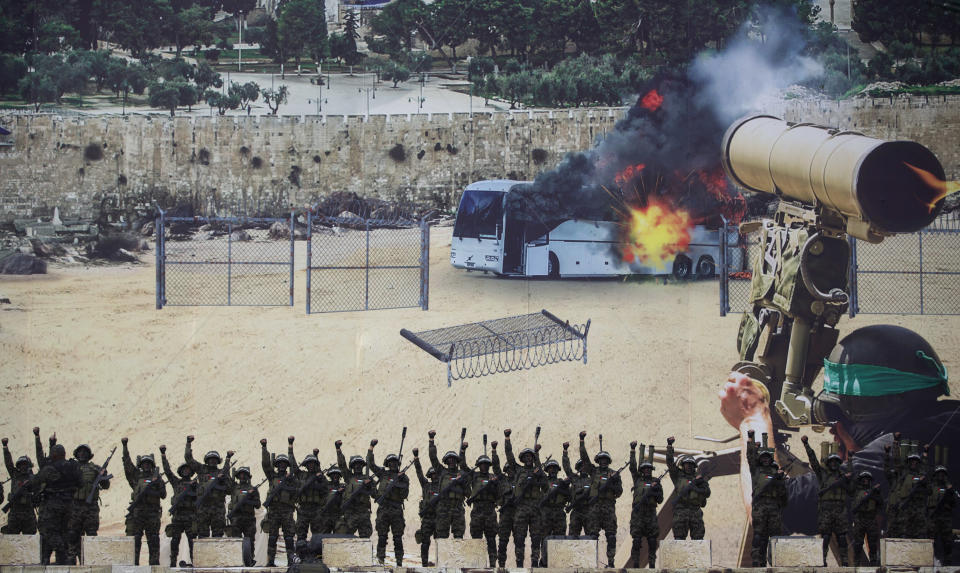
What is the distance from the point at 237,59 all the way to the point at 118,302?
3.33 metres

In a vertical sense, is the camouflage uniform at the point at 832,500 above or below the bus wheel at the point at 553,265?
below

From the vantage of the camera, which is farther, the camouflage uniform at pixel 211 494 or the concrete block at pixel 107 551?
the camouflage uniform at pixel 211 494

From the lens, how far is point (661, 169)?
42.2 ft

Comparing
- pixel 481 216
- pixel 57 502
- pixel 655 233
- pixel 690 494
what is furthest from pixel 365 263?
pixel 690 494

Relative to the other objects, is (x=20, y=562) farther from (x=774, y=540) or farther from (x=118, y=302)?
(x=774, y=540)

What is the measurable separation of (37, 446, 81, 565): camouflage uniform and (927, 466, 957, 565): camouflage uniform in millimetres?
7909

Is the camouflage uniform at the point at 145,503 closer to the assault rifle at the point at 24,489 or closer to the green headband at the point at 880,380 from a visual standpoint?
the assault rifle at the point at 24,489

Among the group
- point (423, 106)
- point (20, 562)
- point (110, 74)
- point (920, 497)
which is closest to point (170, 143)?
point (110, 74)

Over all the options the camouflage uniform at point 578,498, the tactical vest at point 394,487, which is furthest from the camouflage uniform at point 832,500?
the tactical vest at point 394,487

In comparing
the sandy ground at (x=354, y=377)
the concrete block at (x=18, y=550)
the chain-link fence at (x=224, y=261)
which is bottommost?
the concrete block at (x=18, y=550)

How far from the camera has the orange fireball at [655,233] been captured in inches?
504

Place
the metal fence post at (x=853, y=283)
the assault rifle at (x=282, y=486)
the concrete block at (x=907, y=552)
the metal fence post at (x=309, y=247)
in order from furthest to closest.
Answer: the metal fence post at (x=309, y=247) < the metal fence post at (x=853, y=283) < the assault rifle at (x=282, y=486) < the concrete block at (x=907, y=552)

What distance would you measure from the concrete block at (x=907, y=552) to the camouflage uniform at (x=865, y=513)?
10.5 inches

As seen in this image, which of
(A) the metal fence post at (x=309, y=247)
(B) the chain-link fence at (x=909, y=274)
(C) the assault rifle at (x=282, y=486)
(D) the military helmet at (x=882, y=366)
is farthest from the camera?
(A) the metal fence post at (x=309, y=247)
